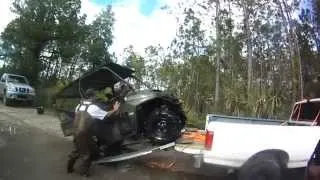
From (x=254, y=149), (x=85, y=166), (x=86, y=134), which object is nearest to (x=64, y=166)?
(x=85, y=166)

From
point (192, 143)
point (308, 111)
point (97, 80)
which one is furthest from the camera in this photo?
point (97, 80)

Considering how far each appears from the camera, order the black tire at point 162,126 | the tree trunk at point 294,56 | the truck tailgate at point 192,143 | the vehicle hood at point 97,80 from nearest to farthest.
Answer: the truck tailgate at point 192,143
the black tire at point 162,126
the vehicle hood at point 97,80
the tree trunk at point 294,56

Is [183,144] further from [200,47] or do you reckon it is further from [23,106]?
[23,106]

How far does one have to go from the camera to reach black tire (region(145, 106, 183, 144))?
13094mm

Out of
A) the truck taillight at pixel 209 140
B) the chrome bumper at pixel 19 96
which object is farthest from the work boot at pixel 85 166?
the chrome bumper at pixel 19 96

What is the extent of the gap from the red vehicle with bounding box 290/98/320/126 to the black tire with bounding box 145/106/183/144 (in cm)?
246

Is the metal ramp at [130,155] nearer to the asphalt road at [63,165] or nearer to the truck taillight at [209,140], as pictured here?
the asphalt road at [63,165]

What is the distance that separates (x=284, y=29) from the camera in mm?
21000

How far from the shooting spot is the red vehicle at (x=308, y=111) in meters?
11.9

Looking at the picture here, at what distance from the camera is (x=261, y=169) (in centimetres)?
1012

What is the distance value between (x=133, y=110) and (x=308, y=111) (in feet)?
11.6

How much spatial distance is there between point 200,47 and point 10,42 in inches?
687

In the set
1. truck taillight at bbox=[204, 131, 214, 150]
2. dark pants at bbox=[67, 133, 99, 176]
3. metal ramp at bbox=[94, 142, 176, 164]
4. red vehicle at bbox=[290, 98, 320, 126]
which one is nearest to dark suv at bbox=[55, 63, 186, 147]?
metal ramp at bbox=[94, 142, 176, 164]

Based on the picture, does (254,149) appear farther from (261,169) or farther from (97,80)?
(97,80)
